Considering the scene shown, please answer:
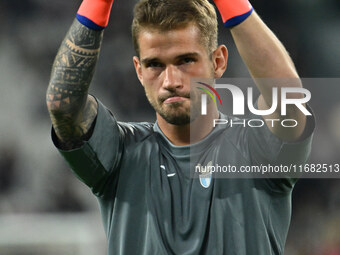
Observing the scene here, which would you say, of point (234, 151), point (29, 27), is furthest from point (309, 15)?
point (234, 151)

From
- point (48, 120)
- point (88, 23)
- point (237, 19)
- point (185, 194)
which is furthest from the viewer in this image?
point (48, 120)

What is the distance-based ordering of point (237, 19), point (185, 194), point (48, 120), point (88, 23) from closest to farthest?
point (237, 19) → point (88, 23) → point (185, 194) → point (48, 120)

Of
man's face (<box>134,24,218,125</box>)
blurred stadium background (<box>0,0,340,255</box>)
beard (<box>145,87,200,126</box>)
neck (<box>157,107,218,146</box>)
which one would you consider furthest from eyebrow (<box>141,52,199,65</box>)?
blurred stadium background (<box>0,0,340,255</box>)

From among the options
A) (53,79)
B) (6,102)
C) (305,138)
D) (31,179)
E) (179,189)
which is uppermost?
(53,79)

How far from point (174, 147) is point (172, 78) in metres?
0.29

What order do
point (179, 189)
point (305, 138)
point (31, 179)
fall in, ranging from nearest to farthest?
point (305, 138), point (179, 189), point (31, 179)

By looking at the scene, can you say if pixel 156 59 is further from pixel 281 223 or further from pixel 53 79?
pixel 281 223

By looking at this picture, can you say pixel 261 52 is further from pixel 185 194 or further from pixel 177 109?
pixel 185 194

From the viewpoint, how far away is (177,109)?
192 cm

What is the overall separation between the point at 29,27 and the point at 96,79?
2.67 feet

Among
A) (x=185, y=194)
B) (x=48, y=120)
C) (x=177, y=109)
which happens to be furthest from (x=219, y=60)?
(x=48, y=120)

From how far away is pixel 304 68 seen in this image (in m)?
5.36

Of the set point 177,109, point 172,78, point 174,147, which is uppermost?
point 172,78

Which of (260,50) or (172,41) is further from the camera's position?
(172,41)
